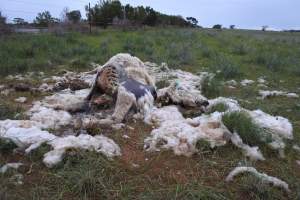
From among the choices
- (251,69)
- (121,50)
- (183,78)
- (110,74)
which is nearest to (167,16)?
(121,50)

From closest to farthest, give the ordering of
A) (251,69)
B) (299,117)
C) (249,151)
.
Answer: (249,151) < (299,117) < (251,69)

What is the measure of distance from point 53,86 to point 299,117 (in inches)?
147

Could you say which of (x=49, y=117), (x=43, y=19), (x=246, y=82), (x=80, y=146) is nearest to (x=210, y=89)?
(x=246, y=82)

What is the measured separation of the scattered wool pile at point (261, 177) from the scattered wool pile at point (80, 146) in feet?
3.43

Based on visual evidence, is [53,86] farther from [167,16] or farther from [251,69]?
[167,16]

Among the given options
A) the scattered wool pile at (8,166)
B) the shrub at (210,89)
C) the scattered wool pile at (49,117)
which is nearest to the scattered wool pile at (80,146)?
the scattered wool pile at (8,166)

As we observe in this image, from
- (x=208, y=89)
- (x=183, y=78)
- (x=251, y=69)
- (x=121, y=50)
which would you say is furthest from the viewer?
(x=121, y=50)

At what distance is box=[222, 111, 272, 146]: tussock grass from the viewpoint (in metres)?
3.51

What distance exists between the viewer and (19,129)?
11.3ft

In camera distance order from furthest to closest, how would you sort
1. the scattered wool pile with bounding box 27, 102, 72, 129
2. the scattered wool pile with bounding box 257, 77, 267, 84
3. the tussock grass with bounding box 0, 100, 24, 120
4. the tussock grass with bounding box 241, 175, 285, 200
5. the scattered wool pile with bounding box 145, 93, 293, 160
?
the scattered wool pile with bounding box 257, 77, 267, 84 < the tussock grass with bounding box 0, 100, 24, 120 < the scattered wool pile with bounding box 27, 102, 72, 129 < the scattered wool pile with bounding box 145, 93, 293, 160 < the tussock grass with bounding box 241, 175, 285, 200

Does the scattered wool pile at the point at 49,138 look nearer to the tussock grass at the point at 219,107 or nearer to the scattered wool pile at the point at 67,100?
the scattered wool pile at the point at 67,100

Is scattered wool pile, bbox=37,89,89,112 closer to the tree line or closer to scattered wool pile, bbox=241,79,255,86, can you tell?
scattered wool pile, bbox=241,79,255,86

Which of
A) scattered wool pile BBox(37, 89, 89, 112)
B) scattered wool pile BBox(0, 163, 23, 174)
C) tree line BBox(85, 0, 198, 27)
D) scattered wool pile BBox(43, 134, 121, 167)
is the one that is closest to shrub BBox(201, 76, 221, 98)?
scattered wool pile BBox(37, 89, 89, 112)

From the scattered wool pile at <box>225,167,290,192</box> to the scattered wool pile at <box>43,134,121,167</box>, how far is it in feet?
3.43
